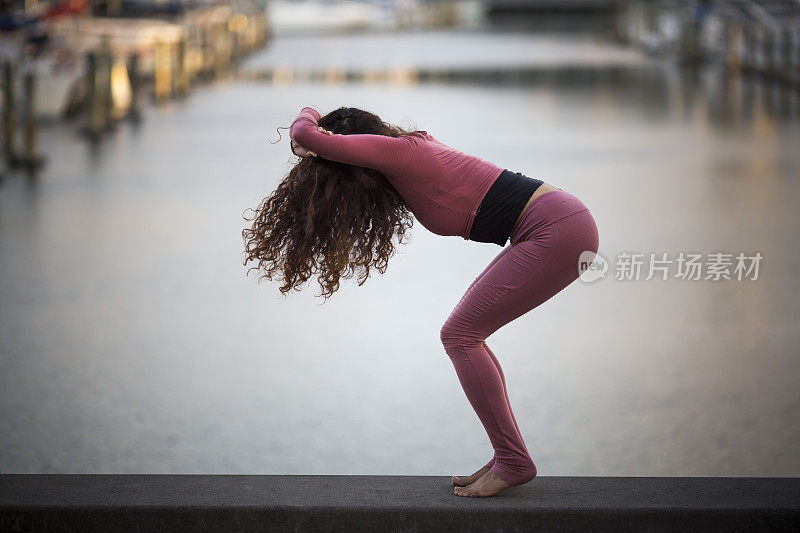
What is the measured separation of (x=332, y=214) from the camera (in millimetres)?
3666

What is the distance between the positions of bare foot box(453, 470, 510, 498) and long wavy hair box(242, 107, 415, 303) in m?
0.78

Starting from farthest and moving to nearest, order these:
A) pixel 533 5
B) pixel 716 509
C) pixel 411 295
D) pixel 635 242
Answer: pixel 533 5 → pixel 635 242 → pixel 411 295 → pixel 716 509

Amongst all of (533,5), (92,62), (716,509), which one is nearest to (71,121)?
(92,62)

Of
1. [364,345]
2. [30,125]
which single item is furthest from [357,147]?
[30,125]

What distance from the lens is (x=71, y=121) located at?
1708 cm

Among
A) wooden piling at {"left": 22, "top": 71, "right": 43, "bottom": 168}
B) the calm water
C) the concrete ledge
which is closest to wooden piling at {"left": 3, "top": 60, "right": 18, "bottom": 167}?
wooden piling at {"left": 22, "top": 71, "right": 43, "bottom": 168}

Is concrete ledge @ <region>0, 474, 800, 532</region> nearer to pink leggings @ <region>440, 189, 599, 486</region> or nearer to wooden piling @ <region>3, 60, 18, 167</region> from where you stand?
pink leggings @ <region>440, 189, 599, 486</region>

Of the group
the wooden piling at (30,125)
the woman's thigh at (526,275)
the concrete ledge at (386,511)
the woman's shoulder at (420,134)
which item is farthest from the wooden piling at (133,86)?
the woman's thigh at (526,275)

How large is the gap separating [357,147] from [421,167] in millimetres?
212

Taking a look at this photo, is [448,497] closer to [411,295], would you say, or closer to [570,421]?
[570,421]

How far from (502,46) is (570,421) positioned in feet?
109

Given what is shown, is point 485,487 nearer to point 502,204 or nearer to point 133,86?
point 502,204

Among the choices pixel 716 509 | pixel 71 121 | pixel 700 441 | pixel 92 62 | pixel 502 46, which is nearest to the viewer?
pixel 716 509

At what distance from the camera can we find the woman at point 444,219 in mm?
3512
